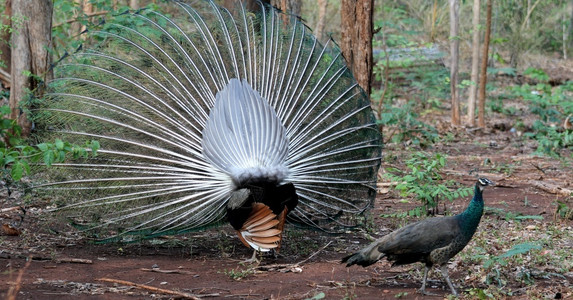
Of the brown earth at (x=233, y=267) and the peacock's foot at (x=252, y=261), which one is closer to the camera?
the brown earth at (x=233, y=267)

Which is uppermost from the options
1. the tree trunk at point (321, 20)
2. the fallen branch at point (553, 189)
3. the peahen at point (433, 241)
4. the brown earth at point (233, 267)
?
the tree trunk at point (321, 20)

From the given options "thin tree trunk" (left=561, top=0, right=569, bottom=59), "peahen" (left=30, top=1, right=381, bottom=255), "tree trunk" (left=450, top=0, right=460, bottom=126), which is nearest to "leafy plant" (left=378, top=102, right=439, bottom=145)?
"tree trunk" (left=450, top=0, right=460, bottom=126)

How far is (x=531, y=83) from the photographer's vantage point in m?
19.6

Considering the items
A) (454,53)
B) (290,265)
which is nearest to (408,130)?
(454,53)

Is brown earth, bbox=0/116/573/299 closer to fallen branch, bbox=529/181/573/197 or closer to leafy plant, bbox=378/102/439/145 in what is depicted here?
fallen branch, bbox=529/181/573/197

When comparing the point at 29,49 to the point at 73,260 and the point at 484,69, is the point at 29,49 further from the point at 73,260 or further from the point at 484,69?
the point at 484,69

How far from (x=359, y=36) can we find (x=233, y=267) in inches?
183

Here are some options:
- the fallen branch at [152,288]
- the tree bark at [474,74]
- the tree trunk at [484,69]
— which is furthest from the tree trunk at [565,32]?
the fallen branch at [152,288]

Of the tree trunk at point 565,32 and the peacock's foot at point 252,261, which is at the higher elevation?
the tree trunk at point 565,32

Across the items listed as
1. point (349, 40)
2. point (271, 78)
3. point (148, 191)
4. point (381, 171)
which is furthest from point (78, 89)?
point (381, 171)

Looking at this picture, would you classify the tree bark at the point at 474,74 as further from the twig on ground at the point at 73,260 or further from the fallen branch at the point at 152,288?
Result: the fallen branch at the point at 152,288

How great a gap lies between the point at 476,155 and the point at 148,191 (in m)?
7.73

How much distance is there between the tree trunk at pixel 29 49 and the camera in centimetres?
774

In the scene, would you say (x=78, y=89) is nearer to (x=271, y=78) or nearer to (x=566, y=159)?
(x=271, y=78)
